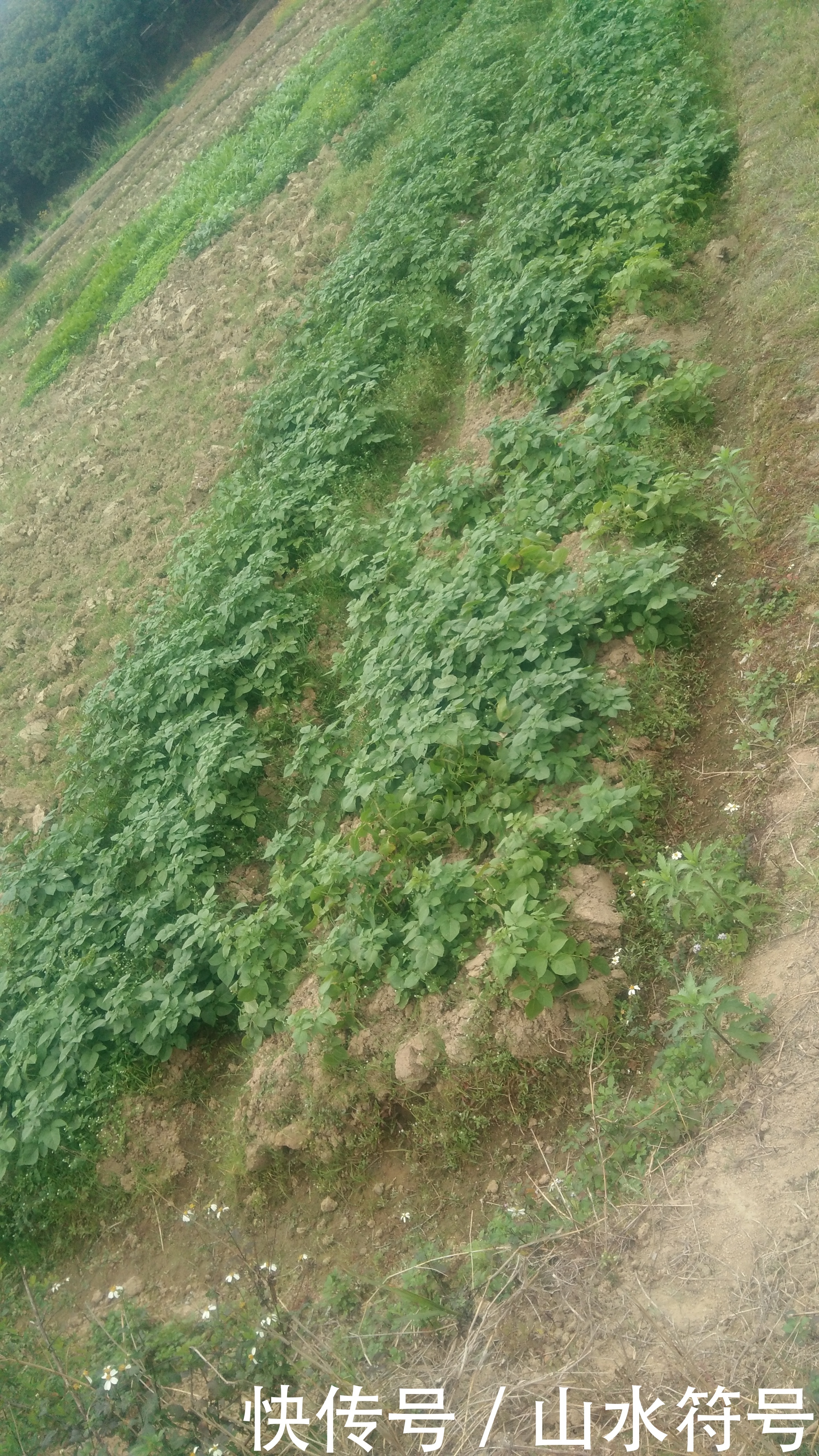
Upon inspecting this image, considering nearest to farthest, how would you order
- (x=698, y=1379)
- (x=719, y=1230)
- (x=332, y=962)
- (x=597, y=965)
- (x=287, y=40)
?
(x=698, y=1379)
(x=719, y=1230)
(x=597, y=965)
(x=332, y=962)
(x=287, y=40)

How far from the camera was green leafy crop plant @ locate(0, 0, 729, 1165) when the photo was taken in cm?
434

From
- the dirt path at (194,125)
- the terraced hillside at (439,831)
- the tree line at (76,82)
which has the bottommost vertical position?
the terraced hillside at (439,831)

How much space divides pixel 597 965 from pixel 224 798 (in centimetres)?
278

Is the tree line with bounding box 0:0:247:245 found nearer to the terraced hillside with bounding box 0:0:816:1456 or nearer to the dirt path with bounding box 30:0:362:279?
the dirt path with bounding box 30:0:362:279

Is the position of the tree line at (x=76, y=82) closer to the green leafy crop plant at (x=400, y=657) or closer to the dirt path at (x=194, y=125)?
the dirt path at (x=194, y=125)

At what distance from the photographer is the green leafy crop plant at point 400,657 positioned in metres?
4.34

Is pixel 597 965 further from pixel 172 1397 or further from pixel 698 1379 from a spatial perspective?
pixel 172 1397

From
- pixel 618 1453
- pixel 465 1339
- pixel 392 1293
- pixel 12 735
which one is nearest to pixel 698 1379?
pixel 618 1453

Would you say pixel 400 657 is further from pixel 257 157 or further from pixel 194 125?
pixel 194 125

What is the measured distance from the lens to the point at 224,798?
584 cm

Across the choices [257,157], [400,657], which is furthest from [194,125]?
[400,657]

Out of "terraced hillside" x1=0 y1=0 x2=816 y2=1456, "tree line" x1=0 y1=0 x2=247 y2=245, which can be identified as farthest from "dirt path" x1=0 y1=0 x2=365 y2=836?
"tree line" x1=0 y1=0 x2=247 y2=245

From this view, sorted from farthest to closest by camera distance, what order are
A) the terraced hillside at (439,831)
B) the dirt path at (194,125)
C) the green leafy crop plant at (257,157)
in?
the dirt path at (194,125), the green leafy crop plant at (257,157), the terraced hillside at (439,831)

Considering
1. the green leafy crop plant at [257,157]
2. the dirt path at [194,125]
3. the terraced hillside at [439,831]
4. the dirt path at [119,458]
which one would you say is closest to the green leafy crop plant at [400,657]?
the terraced hillside at [439,831]
